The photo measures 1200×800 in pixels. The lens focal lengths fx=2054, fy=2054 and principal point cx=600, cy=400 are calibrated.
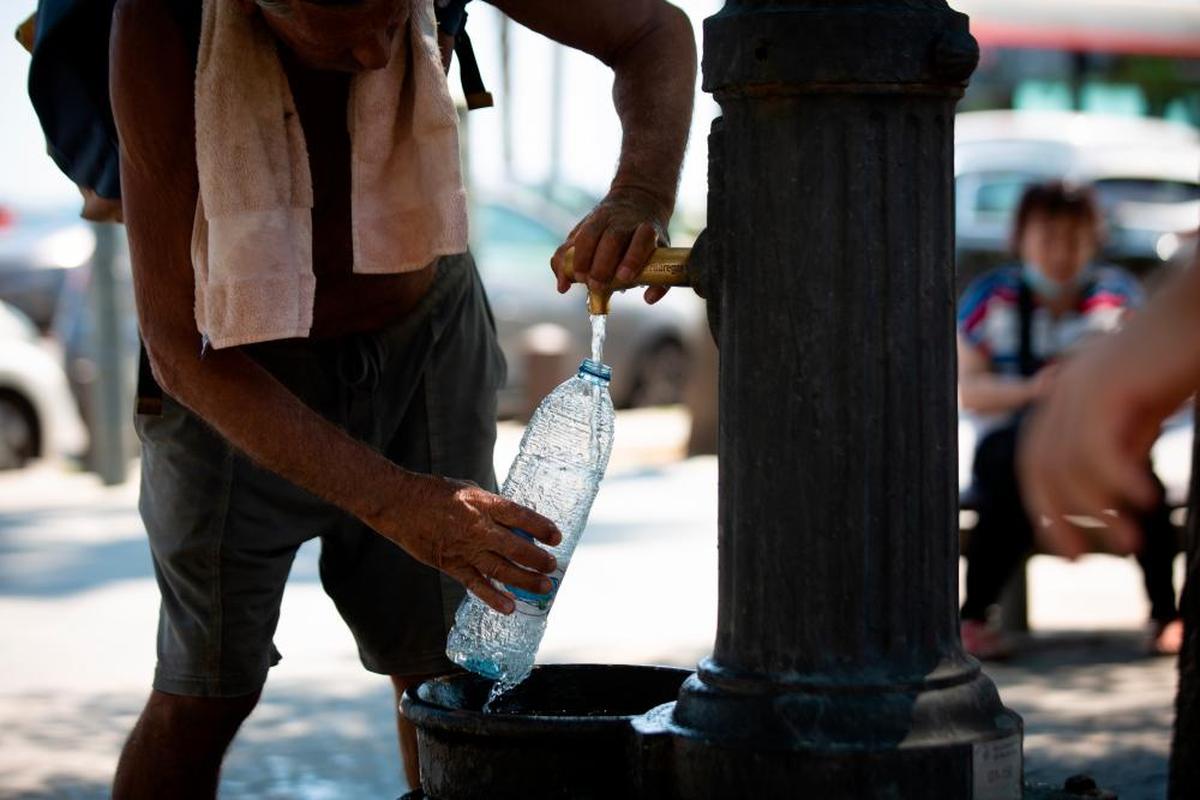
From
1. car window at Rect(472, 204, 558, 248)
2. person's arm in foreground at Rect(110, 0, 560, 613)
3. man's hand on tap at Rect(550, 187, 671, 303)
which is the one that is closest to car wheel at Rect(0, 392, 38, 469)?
car window at Rect(472, 204, 558, 248)

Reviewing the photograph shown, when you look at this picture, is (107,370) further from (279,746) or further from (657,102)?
(657,102)

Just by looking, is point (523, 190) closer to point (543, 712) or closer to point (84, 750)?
point (84, 750)

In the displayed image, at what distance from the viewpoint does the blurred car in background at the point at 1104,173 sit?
599 inches

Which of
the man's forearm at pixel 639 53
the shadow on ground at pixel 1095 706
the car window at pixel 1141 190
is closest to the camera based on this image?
the man's forearm at pixel 639 53

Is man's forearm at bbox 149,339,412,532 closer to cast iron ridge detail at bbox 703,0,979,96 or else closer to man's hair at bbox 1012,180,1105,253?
cast iron ridge detail at bbox 703,0,979,96

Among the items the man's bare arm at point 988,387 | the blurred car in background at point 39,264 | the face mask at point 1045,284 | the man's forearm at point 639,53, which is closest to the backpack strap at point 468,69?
the man's forearm at point 639,53

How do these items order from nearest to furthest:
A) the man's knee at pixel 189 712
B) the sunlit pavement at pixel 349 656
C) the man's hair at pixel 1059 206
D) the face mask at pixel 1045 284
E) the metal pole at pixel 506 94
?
1. the man's knee at pixel 189 712
2. the sunlit pavement at pixel 349 656
3. the face mask at pixel 1045 284
4. the man's hair at pixel 1059 206
5. the metal pole at pixel 506 94

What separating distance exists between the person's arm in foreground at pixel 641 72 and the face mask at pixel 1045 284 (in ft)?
11.4

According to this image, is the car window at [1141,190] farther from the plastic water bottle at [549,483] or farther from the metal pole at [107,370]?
the plastic water bottle at [549,483]

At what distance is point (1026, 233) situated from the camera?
684 centimetres

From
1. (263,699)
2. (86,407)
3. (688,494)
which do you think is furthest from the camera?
(86,407)

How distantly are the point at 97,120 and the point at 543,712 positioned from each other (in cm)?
117

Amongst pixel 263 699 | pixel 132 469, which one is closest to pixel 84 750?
pixel 263 699

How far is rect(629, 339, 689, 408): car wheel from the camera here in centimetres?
1623
